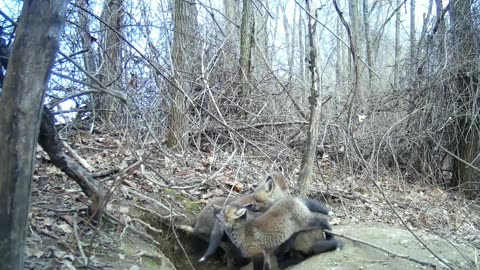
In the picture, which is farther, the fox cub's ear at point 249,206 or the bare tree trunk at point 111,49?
the bare tree trunk at point 111,49

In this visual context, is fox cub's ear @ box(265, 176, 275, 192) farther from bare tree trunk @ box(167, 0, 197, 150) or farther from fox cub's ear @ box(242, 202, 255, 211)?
bare tree trunk @ box(167, 0, 197, 150)

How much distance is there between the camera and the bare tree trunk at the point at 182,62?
8.11m

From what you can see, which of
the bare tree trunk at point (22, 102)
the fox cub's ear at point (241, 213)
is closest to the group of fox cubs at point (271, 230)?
the fox cub's ear at point (241, 213)

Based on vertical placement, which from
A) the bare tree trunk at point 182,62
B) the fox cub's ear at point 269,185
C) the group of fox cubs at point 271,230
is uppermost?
the bare tree trunk at point 182,62

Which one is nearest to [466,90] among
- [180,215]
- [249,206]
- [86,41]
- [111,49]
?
[249,206]

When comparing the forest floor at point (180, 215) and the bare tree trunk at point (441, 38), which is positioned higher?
the bare tree trunk at point (441, 38)

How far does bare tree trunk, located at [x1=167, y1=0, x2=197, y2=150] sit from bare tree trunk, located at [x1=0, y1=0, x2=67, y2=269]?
4815mm

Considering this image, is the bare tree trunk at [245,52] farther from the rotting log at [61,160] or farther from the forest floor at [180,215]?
the rotting log at [61,160]

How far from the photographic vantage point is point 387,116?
1045 centimetres

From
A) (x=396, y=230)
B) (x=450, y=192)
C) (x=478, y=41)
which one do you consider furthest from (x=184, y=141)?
(x=478, y=41)

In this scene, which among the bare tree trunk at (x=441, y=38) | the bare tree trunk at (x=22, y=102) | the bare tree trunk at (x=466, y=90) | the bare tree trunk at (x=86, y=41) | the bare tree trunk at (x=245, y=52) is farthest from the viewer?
the bare tree trunk at (x=245, y=52)

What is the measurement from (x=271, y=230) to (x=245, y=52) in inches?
219

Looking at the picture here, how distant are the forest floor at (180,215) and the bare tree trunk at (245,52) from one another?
5.99 ft

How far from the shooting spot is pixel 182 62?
336 inches
